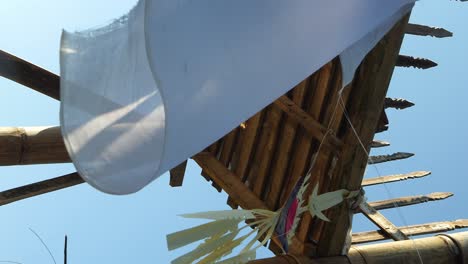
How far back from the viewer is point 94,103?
1.34m

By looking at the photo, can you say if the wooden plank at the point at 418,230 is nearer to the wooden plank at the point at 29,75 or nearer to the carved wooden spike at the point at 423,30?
the carved wooden spike at the point at 423,30

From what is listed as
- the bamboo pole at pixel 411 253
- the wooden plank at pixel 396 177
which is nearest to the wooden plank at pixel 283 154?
the bamboo pole at pixel 411 253

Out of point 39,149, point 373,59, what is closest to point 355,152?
point 373,59

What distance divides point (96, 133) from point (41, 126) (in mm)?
1026

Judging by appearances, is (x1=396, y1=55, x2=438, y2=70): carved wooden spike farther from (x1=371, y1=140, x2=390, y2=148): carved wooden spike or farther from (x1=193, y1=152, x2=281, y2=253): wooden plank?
(x1=193, y1=152, x2=281, y2=253): wooden plank

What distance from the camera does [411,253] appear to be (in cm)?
268

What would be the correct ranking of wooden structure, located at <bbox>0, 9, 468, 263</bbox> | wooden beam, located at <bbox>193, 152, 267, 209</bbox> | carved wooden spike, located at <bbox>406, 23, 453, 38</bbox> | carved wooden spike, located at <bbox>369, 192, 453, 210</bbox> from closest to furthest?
wooden structure, located at <bbox>0, 9, 468, 263</bbox>
wooden beam, located at <bbox>193, 152, 267, 209</bbox>
carved wooden spike, located at <bbox>406, 23, 453, 38</bbox>
carved wooden spike, located at <bbox>369, 192, 453, 210</bbox>

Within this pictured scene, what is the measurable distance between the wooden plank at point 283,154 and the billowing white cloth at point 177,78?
5.88 ft

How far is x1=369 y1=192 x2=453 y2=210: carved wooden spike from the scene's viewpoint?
13.4ft

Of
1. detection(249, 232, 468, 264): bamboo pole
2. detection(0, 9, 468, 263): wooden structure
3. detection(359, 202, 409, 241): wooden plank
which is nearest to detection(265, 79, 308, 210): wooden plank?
detection(0, 9, 468, 263): wooden structure

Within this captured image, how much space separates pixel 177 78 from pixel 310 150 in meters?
2.11

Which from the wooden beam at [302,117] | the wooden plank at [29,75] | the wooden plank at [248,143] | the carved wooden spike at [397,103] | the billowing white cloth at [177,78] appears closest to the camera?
the billowing white cloth at [177,78]

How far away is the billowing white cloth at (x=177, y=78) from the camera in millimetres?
1194

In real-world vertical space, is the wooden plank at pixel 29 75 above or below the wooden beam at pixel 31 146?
above
